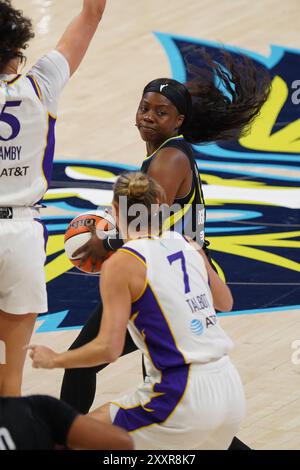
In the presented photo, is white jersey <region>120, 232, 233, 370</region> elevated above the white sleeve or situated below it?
below

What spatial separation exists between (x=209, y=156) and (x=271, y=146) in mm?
607

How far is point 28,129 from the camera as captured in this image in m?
4.12

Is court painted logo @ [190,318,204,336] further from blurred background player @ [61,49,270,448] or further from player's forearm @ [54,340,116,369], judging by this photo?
blurred background player @ [61,49,270,448]

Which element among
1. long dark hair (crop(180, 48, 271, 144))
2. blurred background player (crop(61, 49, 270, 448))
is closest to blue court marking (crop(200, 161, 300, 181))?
long dark hair (crop(180, 48, 271, 144))

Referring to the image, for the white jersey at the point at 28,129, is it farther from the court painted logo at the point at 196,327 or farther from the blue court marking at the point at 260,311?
the blue court marking at the point at 260,311

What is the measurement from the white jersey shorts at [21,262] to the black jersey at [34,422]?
3.39 ft

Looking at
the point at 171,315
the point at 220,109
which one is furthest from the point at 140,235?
the point at 220,109

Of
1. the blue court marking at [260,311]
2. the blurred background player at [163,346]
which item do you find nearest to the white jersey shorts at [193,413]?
the blurred background player at [163,346]

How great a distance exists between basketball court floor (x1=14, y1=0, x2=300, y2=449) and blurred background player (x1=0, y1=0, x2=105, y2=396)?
1.42 m

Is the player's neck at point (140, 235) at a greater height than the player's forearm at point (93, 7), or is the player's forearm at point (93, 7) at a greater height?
the player's forearm at point (93, 7)

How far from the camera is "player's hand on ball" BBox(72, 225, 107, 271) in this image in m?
4.86

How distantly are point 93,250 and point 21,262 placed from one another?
31.8 inches

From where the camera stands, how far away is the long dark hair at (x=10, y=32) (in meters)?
4.07

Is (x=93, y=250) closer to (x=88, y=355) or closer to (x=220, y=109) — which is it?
(x=220, y=109)
